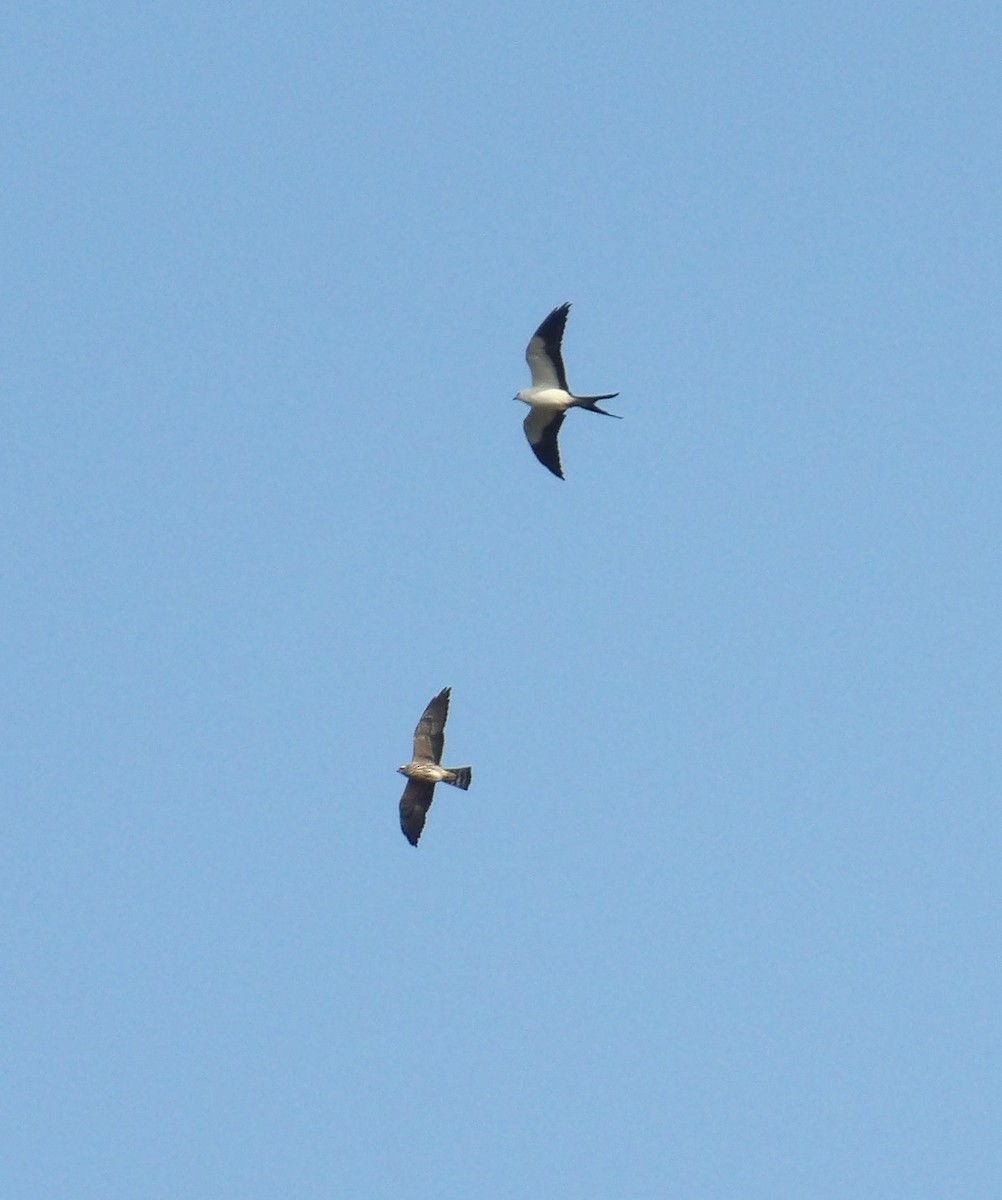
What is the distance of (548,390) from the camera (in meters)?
44.8

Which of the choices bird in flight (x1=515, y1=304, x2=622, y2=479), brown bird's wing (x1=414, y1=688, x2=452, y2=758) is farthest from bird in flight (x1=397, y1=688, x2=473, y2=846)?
bird in flight (x1=515, y1=304, x2=622, y2=479)

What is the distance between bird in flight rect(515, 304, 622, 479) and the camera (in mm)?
44562

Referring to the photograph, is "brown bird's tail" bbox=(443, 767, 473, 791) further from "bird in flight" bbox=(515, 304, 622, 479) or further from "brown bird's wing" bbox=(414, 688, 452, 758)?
"bird in flight" bbox=(515, 304, 622, 479)

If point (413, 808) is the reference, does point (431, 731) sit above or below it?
above

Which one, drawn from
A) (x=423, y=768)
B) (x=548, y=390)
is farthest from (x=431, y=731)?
(x=548, y=390)

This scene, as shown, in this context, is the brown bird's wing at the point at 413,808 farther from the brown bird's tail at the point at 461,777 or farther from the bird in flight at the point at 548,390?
the bird in flight at the point at 548,390

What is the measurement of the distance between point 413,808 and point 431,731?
1462mm

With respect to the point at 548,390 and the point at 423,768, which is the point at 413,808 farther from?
the point at 548,390

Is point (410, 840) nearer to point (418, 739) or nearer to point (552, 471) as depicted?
point (418, 739)

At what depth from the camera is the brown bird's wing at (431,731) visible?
44.8 m

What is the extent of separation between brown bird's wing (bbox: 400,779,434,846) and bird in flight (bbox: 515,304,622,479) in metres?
6.86

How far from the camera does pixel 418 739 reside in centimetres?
4488

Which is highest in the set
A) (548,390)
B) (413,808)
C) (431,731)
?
(548,390)

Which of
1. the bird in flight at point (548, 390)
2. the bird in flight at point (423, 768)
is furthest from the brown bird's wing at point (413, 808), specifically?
the bird in flight at point (548, 390)
